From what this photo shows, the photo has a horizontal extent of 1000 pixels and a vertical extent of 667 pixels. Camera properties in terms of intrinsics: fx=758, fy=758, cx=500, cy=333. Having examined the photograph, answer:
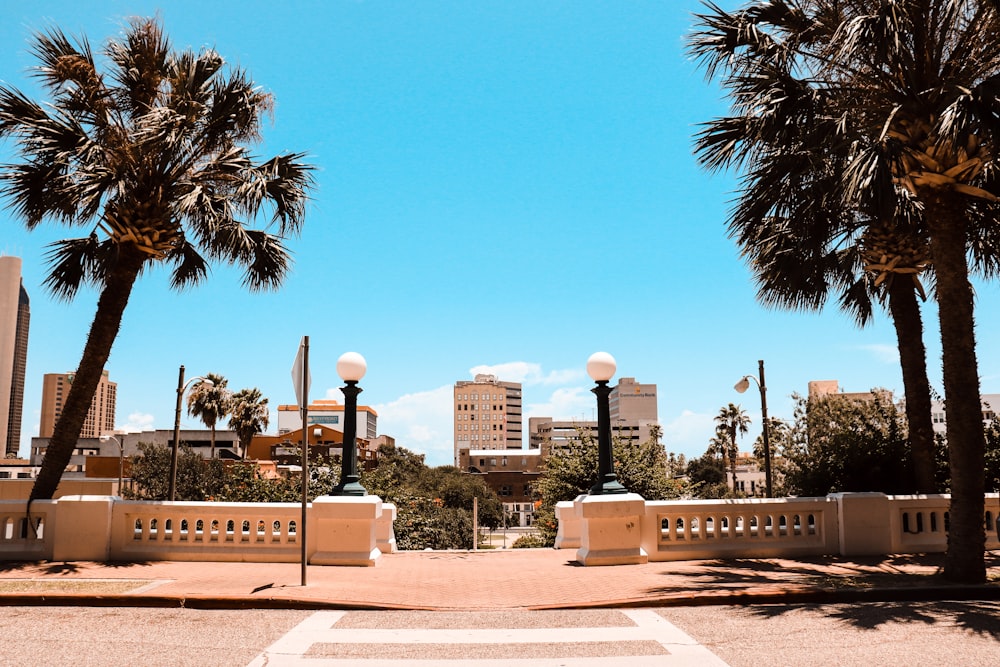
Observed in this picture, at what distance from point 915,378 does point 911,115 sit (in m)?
6.09

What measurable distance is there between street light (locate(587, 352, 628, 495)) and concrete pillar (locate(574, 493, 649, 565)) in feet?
1.15

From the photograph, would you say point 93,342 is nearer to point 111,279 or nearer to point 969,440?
point 111,279

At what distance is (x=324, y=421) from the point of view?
170m

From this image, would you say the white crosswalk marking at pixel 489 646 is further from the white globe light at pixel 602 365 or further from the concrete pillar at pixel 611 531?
the white globe light at pixel 602 365

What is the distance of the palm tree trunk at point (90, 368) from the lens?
12.3 metres

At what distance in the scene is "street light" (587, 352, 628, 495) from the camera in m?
11.8

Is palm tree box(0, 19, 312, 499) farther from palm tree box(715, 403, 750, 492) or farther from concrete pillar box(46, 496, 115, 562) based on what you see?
palm tree box(715, 403, 750, 492)

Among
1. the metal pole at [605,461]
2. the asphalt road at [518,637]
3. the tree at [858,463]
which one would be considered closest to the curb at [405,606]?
the asphalt road at [518,637]

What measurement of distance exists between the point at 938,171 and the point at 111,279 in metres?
12.8

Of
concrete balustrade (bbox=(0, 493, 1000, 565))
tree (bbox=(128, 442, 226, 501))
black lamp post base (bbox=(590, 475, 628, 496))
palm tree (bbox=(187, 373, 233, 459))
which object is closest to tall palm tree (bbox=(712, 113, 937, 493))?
concrete balustrade (bbox=(0, 493, 1000, 565))

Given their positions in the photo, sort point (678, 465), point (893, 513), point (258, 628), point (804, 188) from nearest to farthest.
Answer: point (258, 628)
point (893, 513)
point (804, 188)
point (678, 465)

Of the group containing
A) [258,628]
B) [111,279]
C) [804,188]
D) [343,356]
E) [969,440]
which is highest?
[804,188]

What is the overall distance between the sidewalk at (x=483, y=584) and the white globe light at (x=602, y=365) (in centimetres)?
300

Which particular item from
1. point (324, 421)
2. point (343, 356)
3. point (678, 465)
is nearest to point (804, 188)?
point (343, 356)
